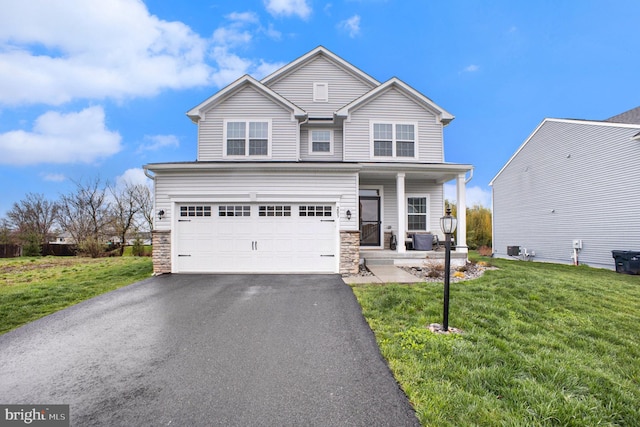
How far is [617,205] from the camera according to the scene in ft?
37.1

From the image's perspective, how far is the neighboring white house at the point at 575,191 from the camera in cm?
1102

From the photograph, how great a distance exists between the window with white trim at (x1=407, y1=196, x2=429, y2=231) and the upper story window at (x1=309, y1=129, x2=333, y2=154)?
168 inches

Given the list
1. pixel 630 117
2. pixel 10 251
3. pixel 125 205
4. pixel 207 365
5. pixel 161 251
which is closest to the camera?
pixel 207 365

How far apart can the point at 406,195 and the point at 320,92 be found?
628 centimetres

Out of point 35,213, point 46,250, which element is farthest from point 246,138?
point 35,213

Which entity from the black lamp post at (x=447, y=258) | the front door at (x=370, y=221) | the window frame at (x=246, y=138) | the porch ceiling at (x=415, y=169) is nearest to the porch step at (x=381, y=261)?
the front door at (x=370, y=221)

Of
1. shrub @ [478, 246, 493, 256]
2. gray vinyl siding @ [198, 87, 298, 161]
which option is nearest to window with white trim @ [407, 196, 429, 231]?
gray vinyl siding @ [198, 87, 298, 161]

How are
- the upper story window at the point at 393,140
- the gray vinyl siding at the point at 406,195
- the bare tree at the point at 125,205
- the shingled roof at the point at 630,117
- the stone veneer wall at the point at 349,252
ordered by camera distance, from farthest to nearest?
the bare tree at the point at 125,205 < the shingled roof at the point at 630,117 < the gray vinyl siding at the point at 406,195 < the upper story window at the point at 393,140 < the stone veneer wall at the point at 349,252

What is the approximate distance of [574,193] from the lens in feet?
43.1

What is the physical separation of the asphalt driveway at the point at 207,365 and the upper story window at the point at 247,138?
22.2 ft

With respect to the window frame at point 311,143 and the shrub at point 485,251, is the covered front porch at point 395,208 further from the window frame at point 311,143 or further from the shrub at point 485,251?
the shrub at point 485,251

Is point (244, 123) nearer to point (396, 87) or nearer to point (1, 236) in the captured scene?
point (396, 87)

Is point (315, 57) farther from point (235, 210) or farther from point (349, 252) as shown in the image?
point (349, 252)

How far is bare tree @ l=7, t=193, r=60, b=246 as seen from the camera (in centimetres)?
2756
